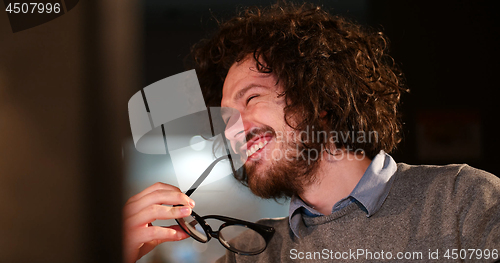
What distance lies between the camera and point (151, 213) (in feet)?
1.66

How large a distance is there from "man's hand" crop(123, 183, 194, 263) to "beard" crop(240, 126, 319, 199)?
0.52 ft

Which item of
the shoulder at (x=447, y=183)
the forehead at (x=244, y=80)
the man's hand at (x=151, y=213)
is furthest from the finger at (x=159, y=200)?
the shoulder at (x=447, y=183)

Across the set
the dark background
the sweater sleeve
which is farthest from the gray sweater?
the dark background

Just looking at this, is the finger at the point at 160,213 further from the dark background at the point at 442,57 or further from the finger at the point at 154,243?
the dark background at the point at 442,57

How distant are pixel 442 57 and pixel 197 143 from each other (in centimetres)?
52

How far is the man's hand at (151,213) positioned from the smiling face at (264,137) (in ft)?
0.53

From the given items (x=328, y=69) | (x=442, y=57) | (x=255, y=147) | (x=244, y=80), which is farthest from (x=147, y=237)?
(x=442, y=57)

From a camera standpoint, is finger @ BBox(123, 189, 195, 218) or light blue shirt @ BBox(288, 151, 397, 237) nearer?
finger @ BBox(123, 189, 195, 218)

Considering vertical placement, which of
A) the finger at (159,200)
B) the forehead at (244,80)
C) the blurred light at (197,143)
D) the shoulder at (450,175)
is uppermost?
the forehead at (244,80)

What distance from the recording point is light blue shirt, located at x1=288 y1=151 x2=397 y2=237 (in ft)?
2.01

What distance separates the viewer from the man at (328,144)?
578 mm

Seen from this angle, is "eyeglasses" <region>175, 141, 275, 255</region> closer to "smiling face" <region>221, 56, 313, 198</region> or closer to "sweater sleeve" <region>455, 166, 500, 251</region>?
"smiling face" <region>221, 56, 313, 198</region>

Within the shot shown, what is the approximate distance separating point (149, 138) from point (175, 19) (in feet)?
0.76

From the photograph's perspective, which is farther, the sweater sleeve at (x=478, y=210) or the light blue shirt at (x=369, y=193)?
the light blue shirt at (x=369, y=193)
